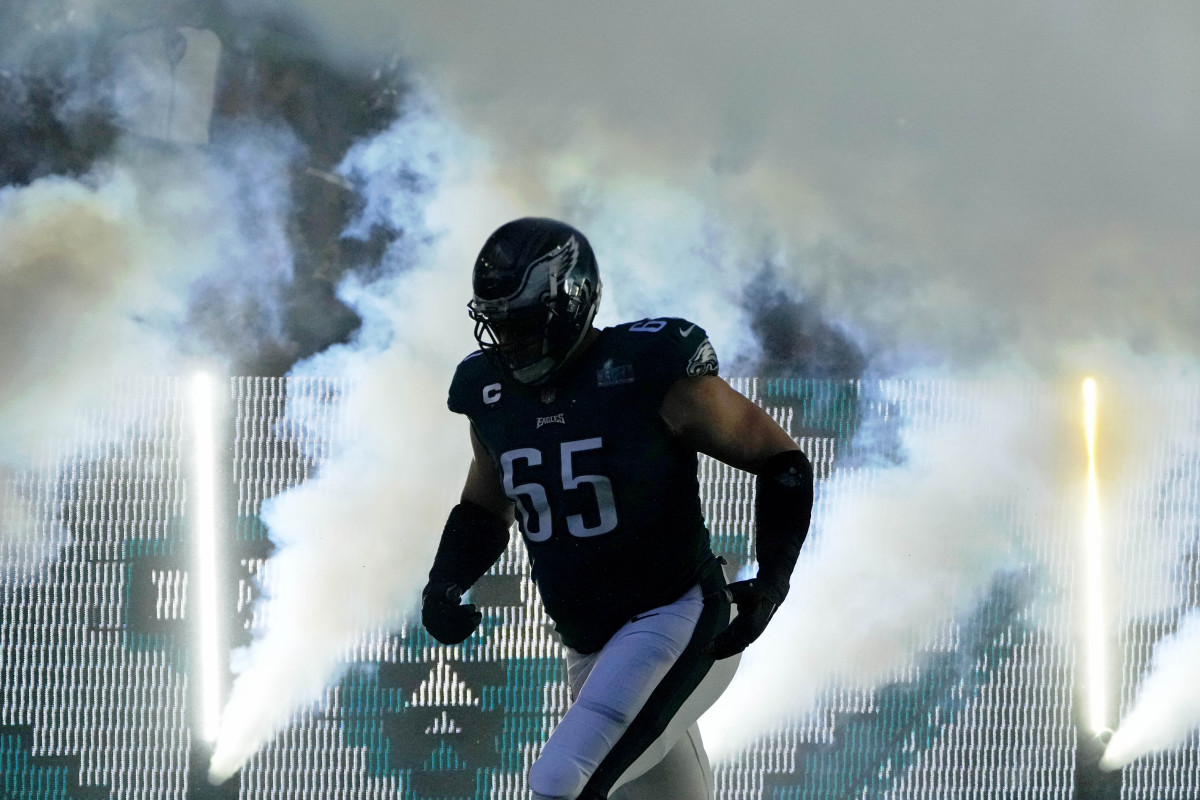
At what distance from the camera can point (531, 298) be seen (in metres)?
1.98

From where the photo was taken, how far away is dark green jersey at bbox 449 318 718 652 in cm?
200

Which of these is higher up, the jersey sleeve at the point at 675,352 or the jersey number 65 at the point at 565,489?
the jersey sleeve at the point at 675,352

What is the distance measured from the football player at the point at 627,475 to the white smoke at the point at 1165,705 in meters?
2.83

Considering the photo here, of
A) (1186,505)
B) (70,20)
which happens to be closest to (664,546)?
(1186,505)

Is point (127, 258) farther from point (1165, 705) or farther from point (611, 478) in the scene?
point (1165, 705)

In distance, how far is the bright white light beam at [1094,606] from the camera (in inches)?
171

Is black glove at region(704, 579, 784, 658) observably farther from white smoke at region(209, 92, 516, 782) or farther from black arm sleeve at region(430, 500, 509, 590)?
white smoke at region(209, 92, 516, 782)

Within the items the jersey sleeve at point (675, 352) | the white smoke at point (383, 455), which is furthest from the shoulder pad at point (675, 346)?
A: the white smoke at point (383, 455)

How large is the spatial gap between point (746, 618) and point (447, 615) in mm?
568

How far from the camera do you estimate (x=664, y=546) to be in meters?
2.03

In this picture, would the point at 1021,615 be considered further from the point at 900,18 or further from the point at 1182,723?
the point at 900,18

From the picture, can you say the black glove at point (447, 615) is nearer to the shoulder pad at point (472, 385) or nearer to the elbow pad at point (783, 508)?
the shoulder pad at point (472, 385)

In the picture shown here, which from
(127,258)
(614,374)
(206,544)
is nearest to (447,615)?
(614,374)

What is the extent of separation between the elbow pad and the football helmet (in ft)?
1.26
